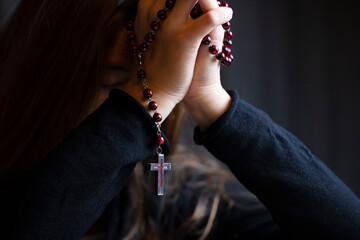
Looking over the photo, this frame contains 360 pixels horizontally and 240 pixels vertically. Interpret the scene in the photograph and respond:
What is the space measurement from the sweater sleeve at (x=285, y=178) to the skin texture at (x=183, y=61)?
0.04 metres

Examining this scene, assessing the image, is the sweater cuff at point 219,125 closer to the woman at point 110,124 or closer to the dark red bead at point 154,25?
the woman at point 110,124

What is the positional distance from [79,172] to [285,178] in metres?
0.37

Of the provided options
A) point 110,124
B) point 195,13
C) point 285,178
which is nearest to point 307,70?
point 285,178

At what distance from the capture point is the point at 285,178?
2.19 feet

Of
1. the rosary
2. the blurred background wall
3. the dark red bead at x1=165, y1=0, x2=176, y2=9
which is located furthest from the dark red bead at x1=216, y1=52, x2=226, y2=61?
the blurred background wall

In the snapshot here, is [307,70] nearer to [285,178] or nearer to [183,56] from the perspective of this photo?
[285,178]

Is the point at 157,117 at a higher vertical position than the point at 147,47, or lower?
lower

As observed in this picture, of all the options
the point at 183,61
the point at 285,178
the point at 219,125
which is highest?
the point at 183,61

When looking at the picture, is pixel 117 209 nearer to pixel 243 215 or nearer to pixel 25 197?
pixel 243 215

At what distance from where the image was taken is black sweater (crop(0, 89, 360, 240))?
531 mm

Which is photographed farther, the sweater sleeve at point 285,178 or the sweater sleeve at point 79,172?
the sweater sleeve at point 285,178

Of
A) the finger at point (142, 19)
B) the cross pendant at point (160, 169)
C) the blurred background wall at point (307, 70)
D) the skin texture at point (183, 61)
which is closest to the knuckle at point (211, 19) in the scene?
the skin texture at point (183, 61)

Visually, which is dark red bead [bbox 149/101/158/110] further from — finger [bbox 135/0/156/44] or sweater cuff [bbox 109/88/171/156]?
finger [bbox 135/0/156/44]

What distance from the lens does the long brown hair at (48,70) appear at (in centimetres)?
66
